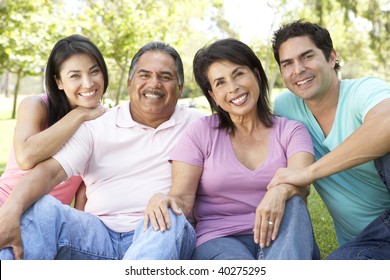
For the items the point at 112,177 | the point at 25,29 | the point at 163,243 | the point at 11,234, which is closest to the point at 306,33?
the point at 112,177

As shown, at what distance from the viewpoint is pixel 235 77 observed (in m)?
3.03

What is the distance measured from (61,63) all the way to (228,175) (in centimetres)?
140

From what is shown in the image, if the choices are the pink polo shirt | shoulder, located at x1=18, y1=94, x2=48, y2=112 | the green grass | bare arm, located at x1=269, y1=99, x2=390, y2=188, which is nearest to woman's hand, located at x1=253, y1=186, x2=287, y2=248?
bare arm, located at x1=269, y1=99, x2=390, y2=188

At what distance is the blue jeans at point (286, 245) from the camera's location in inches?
96.7

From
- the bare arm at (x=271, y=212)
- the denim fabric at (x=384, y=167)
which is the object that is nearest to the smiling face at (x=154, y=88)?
the bare arm at (x=271, y=212)

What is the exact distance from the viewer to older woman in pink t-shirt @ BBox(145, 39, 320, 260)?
2883 mm

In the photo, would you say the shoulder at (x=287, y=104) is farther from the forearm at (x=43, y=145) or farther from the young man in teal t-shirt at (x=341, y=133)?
the forearm at (x=43, y=145)

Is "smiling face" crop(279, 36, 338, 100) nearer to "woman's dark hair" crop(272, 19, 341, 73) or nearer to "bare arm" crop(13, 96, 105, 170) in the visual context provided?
"woman's dark hair" crop(272, 19, 341, 73)

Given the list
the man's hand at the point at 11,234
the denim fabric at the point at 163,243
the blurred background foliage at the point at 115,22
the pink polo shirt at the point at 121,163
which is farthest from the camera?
the blurred background foliage at the point at 115,22

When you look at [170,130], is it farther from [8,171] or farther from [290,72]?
[8,171]

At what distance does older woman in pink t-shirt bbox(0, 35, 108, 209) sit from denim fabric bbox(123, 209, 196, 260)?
96cm

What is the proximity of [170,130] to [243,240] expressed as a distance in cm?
89

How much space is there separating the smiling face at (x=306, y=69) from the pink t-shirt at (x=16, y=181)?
5.24 feet
